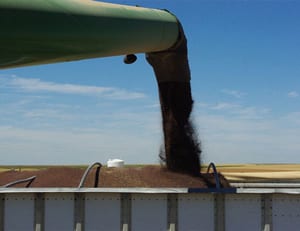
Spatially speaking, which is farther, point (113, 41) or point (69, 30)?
point (113, 41)

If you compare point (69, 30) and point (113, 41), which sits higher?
point (113, 41)

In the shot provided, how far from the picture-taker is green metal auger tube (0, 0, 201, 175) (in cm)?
513

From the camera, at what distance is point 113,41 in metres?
6.83

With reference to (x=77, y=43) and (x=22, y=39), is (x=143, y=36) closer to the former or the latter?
(x=77, y=43)

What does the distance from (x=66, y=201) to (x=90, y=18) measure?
236 centimetres

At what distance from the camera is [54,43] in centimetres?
559

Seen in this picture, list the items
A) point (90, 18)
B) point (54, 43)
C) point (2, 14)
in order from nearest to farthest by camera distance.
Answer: point (2, 14)
point (54, 43)
point (90, 18)

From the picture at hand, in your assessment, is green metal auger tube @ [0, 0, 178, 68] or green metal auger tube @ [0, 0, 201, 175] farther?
green metal auger tube @ [0, 0, 201, 175]

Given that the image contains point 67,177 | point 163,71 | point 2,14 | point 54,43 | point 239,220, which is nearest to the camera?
point 2,14

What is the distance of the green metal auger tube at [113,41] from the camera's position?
16.8ft

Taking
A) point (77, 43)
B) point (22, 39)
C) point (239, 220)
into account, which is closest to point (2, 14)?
point (22, 39)

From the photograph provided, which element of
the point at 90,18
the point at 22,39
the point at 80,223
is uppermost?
the point at 90,18

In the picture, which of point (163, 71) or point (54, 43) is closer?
point (54, 43)

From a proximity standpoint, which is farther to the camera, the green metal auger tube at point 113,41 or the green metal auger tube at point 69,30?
the green metal auger tube at point 113,41
